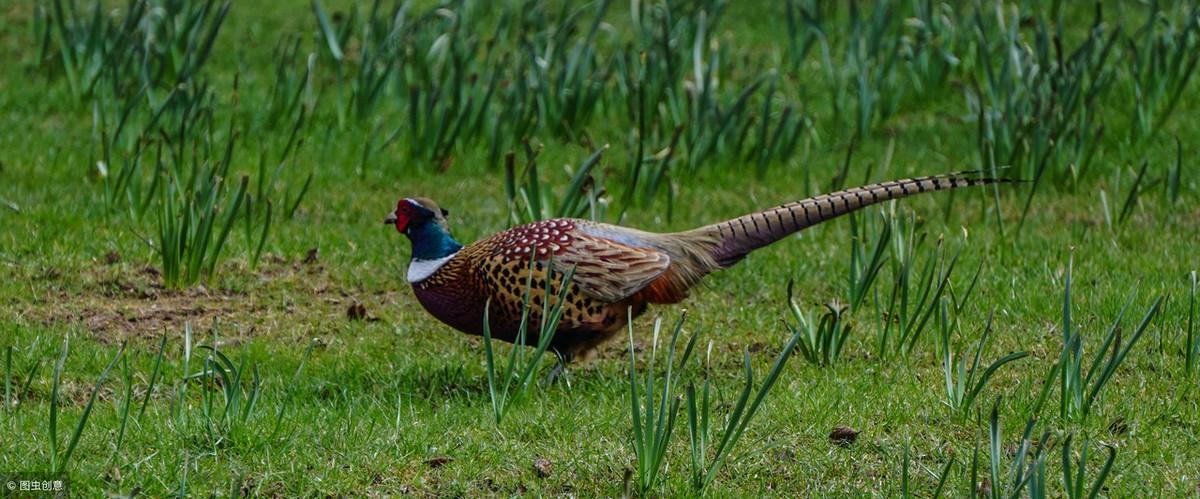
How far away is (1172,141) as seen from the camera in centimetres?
755

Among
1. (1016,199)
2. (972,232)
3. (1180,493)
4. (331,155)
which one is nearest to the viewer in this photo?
(1180,493)

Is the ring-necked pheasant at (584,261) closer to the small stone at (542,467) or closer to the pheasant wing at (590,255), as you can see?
the pheasant wing at (590,255)

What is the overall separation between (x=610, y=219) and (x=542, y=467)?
2.74 meters

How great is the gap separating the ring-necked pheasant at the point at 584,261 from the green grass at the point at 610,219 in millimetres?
211

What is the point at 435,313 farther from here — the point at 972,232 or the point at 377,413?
the point at 972,232

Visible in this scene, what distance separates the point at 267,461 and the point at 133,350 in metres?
1.28

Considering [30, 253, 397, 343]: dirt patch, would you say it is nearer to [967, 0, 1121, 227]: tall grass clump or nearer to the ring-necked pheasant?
the ring-necked pheasant

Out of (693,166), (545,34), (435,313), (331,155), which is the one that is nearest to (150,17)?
(331,155)

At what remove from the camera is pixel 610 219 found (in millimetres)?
6707

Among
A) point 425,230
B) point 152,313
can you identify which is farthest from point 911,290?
point 152,313

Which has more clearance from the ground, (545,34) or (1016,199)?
(545,34)

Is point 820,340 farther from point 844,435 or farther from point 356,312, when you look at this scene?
point 356,312

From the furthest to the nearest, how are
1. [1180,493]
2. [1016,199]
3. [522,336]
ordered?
[1016,199]
[522,336]
[1180,493]

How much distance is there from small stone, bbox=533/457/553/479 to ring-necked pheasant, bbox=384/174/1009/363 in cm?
67
